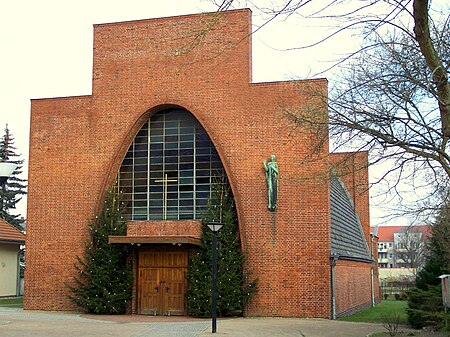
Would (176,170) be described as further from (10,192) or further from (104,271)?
(10,192)

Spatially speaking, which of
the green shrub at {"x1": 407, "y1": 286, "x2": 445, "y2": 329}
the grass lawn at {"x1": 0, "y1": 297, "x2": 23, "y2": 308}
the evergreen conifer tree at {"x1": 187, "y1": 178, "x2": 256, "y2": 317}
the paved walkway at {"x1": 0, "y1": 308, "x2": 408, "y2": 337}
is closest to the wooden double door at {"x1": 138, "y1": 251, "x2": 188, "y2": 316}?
the evergreen conifer tree at {"x1": 187, "y1": 178, "x2": 256, "y2": 317}

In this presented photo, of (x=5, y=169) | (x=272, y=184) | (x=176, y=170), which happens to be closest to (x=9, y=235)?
(x=176, y=170)

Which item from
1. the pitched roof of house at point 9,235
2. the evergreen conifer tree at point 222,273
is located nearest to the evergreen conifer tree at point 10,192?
the pitched roof of house at point 9,235

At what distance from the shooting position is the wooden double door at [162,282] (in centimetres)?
2561

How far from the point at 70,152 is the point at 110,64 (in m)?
3.89

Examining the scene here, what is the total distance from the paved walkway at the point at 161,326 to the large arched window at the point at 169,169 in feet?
14.4

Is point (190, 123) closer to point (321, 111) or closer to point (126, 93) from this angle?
point (126, 93)

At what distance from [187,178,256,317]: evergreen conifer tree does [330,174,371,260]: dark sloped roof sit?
138 inches

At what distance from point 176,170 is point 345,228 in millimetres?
8810

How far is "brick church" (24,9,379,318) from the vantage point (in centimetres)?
2453

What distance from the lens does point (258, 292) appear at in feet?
80.6

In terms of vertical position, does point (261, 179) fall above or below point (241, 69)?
below

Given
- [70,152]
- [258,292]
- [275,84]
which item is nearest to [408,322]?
[258,292]

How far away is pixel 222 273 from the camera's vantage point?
79.5ft
